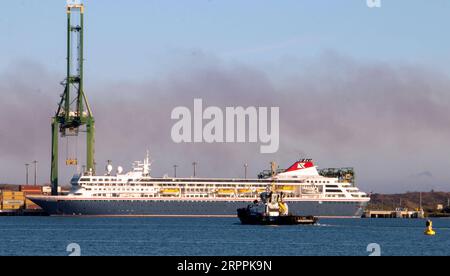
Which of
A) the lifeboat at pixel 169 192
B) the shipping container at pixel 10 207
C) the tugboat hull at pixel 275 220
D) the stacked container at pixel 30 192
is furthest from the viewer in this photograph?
the shipping container at pixel 10 207

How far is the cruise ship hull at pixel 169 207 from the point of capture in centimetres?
13362

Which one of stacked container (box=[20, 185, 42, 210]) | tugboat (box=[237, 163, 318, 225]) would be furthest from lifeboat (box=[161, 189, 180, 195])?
tugboat (box=[237, 163, 318, 225])

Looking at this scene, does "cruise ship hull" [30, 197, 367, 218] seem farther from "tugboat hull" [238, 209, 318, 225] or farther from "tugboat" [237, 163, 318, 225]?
"tugboat hull" [238, 209, 318, 225]

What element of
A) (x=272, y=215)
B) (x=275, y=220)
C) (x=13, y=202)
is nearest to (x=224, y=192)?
(x=272, y=215)

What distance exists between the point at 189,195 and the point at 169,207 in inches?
195

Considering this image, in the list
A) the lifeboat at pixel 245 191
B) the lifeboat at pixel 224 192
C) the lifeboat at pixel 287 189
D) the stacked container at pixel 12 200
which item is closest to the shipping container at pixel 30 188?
the stacked container at pixel 12 200

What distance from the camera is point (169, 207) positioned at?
444 feet

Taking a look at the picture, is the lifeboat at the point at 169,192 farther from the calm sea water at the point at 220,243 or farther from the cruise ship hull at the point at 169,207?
the calm sea water at the point at 220,243

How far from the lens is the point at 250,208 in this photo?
103m

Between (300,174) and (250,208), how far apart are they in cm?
4358

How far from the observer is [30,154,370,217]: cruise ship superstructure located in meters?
134

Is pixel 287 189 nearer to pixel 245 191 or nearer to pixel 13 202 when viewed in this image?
pixel 245 191
